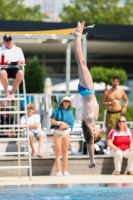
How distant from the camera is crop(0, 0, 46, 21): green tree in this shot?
4372 cm

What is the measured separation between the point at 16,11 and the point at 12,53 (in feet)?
111

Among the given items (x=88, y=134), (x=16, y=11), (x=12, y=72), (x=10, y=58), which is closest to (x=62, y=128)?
(x=12, y=72)

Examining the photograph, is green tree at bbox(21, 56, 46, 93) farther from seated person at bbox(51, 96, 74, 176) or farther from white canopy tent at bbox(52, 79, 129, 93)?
seated person at bbox(51, 96, 74, 176)

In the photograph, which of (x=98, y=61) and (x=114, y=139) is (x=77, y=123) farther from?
(x=98, y=61)

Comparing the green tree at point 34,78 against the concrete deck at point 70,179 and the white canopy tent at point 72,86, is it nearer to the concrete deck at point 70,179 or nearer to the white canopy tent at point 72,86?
the white canopy tent at point 72,86

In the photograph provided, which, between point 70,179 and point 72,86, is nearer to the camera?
point 70,179

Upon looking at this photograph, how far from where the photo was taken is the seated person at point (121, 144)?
489 inches

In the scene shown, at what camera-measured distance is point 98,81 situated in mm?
25141

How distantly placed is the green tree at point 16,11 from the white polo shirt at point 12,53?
3200 cm

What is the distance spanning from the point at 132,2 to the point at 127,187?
38.9 m

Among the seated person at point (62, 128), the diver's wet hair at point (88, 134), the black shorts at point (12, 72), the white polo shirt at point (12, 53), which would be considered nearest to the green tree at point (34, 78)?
the seated person at point (62, 128)

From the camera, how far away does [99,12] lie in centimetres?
4628

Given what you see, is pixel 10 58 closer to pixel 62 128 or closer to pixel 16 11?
pixel 62 128

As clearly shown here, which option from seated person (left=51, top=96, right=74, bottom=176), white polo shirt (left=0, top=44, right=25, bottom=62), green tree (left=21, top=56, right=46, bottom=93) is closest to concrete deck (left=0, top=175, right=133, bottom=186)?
seated person (left=51, top=96, right=74, bottom=176)
